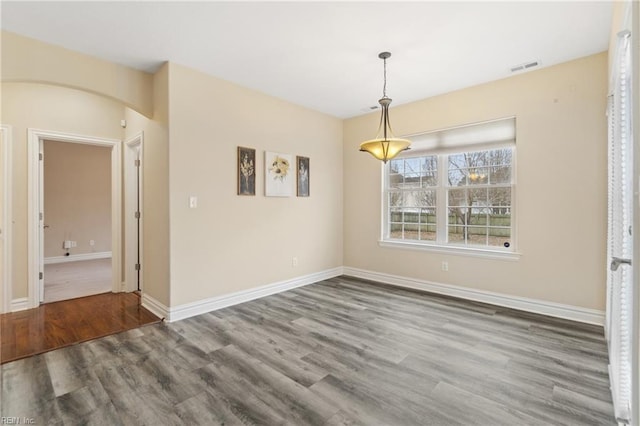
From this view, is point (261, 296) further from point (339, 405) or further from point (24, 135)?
point (24, 135)

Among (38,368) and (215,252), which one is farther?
(215,252)

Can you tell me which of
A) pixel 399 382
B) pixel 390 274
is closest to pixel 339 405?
pixel 399 382

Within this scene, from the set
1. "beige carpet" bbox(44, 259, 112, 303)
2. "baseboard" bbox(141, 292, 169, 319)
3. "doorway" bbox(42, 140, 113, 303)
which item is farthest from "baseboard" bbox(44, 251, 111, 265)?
"baseboard" bbox(141, 292, 169, 319)

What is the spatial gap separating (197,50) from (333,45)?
1.40 metres

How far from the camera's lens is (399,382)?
2152 millimetres

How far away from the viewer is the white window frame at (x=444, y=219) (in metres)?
3.69

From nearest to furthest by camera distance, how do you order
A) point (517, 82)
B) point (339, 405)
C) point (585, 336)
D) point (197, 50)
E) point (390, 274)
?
point (339, 405), point (585, 336), point (197, 50), point (517, 82), point (390, 274)

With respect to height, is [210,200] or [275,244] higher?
[210,200]

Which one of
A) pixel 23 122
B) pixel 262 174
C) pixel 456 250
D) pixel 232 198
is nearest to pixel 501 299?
pixel 456 250

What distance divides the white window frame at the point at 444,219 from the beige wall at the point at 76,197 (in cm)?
665

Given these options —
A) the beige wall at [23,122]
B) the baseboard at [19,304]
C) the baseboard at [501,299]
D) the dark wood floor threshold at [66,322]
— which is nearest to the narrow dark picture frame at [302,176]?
the baseboard at [501,299]

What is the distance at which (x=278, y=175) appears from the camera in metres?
4.39

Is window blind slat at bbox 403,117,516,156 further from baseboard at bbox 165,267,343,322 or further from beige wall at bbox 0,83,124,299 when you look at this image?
beige wall at bbox 0,83,124,299

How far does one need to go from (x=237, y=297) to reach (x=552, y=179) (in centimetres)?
406
